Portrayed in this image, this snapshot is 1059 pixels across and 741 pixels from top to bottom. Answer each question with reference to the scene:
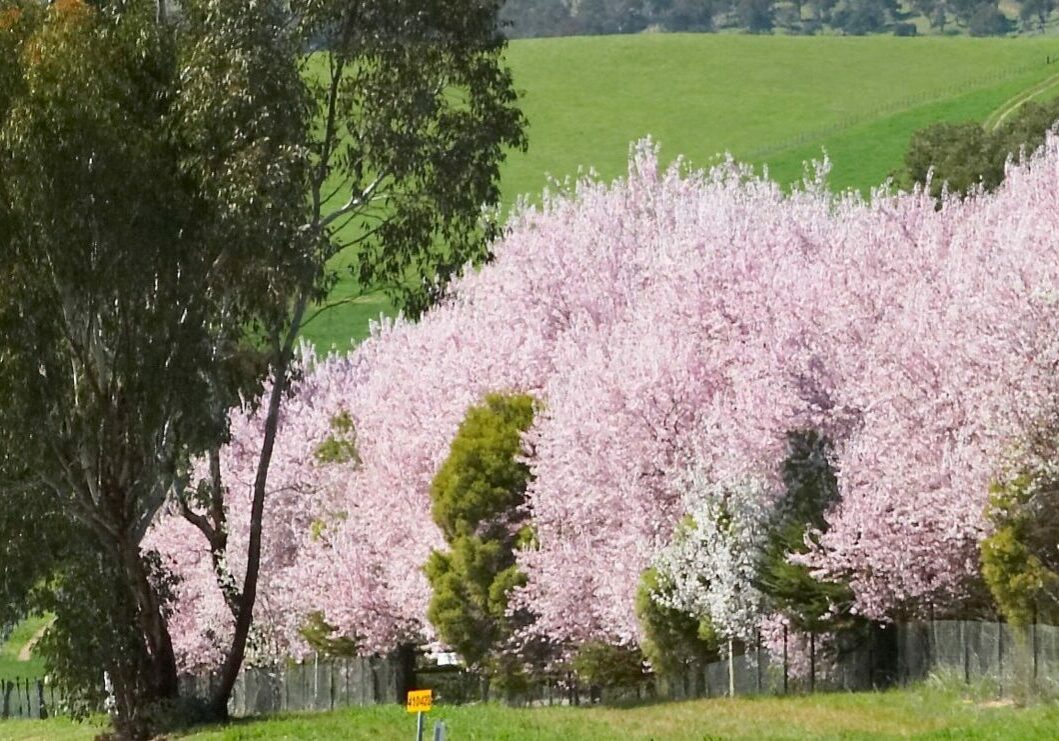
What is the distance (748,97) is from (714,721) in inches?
5028

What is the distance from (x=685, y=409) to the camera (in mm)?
51094

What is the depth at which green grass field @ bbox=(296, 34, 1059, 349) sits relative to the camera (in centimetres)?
13662

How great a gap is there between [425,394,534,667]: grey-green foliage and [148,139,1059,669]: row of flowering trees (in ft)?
3.21

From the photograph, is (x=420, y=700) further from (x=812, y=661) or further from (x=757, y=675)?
(x=757, y=675)

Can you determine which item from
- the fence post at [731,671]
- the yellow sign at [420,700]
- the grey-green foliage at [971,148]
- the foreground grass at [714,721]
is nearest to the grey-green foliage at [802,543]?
the fence post at [731,671]

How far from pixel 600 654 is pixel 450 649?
6596 millimetres

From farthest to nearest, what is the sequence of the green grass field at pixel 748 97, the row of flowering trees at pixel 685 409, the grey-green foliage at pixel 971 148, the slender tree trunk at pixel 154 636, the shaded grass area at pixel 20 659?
1. the green grass field at pixel 748 97
2. the shaded grass area at pixel 20 659
3. the grey-green foliage at pixel 971 148
4. the slender tree trunk at pixel 154 636
5. the row of flowering trees at pixel 685 409

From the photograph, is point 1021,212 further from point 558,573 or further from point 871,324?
point 558,573

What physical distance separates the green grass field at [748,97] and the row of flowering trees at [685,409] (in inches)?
1836

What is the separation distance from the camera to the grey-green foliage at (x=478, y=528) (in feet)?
182

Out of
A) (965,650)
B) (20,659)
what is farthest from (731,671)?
(20,659)

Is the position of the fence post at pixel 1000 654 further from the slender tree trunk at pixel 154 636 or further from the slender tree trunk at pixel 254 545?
the slender tree trunk at pixel 154 636

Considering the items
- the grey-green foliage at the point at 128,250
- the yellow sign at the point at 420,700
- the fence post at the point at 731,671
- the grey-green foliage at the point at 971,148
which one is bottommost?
the yellow sign at the point at 420,700

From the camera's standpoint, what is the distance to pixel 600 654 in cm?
5338
